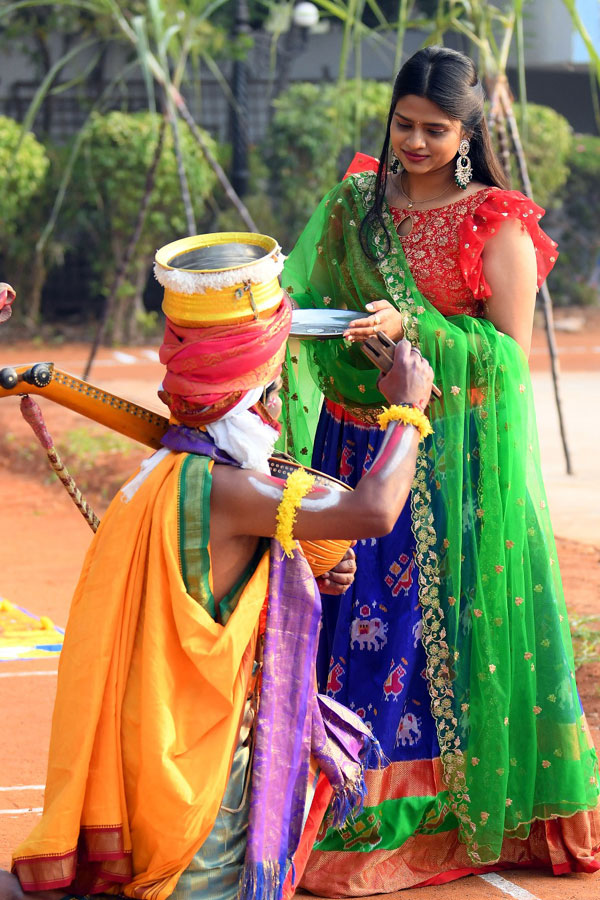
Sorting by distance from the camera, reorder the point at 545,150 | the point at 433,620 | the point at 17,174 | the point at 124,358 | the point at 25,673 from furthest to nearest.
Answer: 1. the point at 545,150
2. the point at 124,358
3. the point at 17,174
4. the point at 25,673
5. the point at 433,620

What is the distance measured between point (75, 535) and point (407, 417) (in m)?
5.20

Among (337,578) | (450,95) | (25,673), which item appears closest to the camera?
(337,578)

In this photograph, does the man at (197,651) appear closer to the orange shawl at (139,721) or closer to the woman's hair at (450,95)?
the orange shawl at (139,721)

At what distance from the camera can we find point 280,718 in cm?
262

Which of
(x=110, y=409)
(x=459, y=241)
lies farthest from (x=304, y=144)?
(x=110, y=409)

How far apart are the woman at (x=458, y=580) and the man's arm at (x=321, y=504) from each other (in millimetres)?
696

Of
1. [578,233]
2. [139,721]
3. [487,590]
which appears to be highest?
[139,721]

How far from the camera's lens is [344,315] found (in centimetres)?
A: 309

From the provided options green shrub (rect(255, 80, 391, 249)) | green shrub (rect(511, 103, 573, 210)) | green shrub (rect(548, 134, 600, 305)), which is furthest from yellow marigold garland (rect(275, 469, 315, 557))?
green shrub (rect(548, 134, 600, 305))

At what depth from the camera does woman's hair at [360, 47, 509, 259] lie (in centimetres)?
313

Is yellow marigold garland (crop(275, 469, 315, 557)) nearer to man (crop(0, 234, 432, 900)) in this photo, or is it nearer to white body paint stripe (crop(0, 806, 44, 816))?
man (crop(0, 234, 432, 900))

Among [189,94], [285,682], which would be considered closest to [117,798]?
[285,682]

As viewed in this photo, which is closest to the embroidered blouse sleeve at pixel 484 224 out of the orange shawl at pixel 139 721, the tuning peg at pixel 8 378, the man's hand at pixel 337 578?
the man's hand at pixel 337 578

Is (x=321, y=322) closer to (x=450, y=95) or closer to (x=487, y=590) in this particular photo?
(x=450, y=95)
